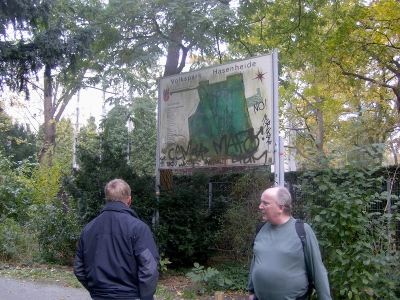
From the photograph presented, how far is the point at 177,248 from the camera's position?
29.5 ft

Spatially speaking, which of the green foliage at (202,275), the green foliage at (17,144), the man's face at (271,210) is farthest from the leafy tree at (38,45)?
the green foliage at (17,144)

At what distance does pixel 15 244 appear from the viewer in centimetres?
1112

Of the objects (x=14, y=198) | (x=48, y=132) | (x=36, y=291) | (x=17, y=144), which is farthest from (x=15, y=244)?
(x=17, y=144)

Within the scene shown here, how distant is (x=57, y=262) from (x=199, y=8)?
649cm

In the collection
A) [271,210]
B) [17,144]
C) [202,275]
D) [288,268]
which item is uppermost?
[17,144]

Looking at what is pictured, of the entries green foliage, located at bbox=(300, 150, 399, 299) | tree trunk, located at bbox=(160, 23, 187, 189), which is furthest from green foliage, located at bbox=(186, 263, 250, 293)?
tree trunk, located at bbox=(160, 23, 187, 189)

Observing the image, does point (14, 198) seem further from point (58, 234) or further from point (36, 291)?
point (36, 291)

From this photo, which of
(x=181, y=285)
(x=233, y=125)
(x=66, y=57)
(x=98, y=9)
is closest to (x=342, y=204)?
(x=233, y=125)

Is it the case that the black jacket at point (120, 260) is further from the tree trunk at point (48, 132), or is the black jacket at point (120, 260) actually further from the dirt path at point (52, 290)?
the tree trunk at point (48, 132)

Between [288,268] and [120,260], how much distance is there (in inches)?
50.3

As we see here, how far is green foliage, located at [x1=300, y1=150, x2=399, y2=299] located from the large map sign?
1655mm

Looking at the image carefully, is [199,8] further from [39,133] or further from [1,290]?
[39,133]

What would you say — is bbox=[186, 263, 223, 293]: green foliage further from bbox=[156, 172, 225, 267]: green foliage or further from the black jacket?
the black jacket

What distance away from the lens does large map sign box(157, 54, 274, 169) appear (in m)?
7.78
